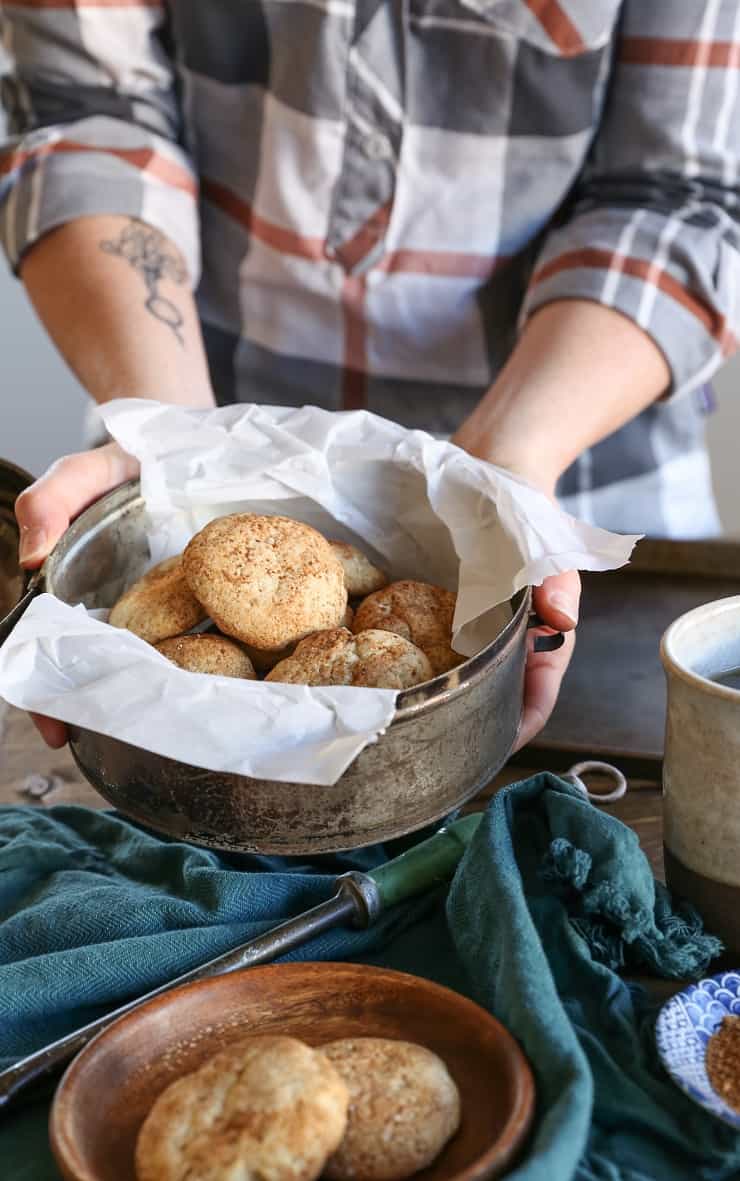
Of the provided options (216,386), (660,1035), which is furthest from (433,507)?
(216,386)

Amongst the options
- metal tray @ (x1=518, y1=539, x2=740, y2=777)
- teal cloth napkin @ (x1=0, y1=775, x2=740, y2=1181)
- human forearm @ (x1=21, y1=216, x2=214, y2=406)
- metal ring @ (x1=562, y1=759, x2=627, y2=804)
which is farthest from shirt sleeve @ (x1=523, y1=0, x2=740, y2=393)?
teal cloth napkin @ (x1=0, y1=775, x2=740, y2=1181)

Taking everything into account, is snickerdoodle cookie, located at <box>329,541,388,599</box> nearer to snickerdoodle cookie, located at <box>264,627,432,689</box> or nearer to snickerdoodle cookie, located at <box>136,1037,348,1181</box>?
snickerdoodle cookie, located at <box>264,627,432,689</box>

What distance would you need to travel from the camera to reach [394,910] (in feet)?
2.02

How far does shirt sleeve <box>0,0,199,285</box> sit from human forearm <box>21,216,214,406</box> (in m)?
0.02

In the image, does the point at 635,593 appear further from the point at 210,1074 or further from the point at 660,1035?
the point at 210,1074

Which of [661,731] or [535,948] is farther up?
[535,948]

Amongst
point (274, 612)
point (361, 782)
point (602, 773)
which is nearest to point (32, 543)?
point (274, 612)

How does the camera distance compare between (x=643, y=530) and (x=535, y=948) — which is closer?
(x=535, y=948)

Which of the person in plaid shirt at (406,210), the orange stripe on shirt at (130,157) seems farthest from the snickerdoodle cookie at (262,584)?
the orange stripe on shirt at (130,157)

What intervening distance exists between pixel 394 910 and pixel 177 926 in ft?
0.35

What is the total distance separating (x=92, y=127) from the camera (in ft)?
3.60

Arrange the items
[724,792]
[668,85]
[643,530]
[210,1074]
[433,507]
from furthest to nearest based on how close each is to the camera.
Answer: [643,530]
[668,85]
[433,507]
[724,792]
[210,1074]

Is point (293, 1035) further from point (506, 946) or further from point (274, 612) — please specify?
point (274, 612)

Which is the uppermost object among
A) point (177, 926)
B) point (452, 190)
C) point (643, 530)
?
point (452, 190)
